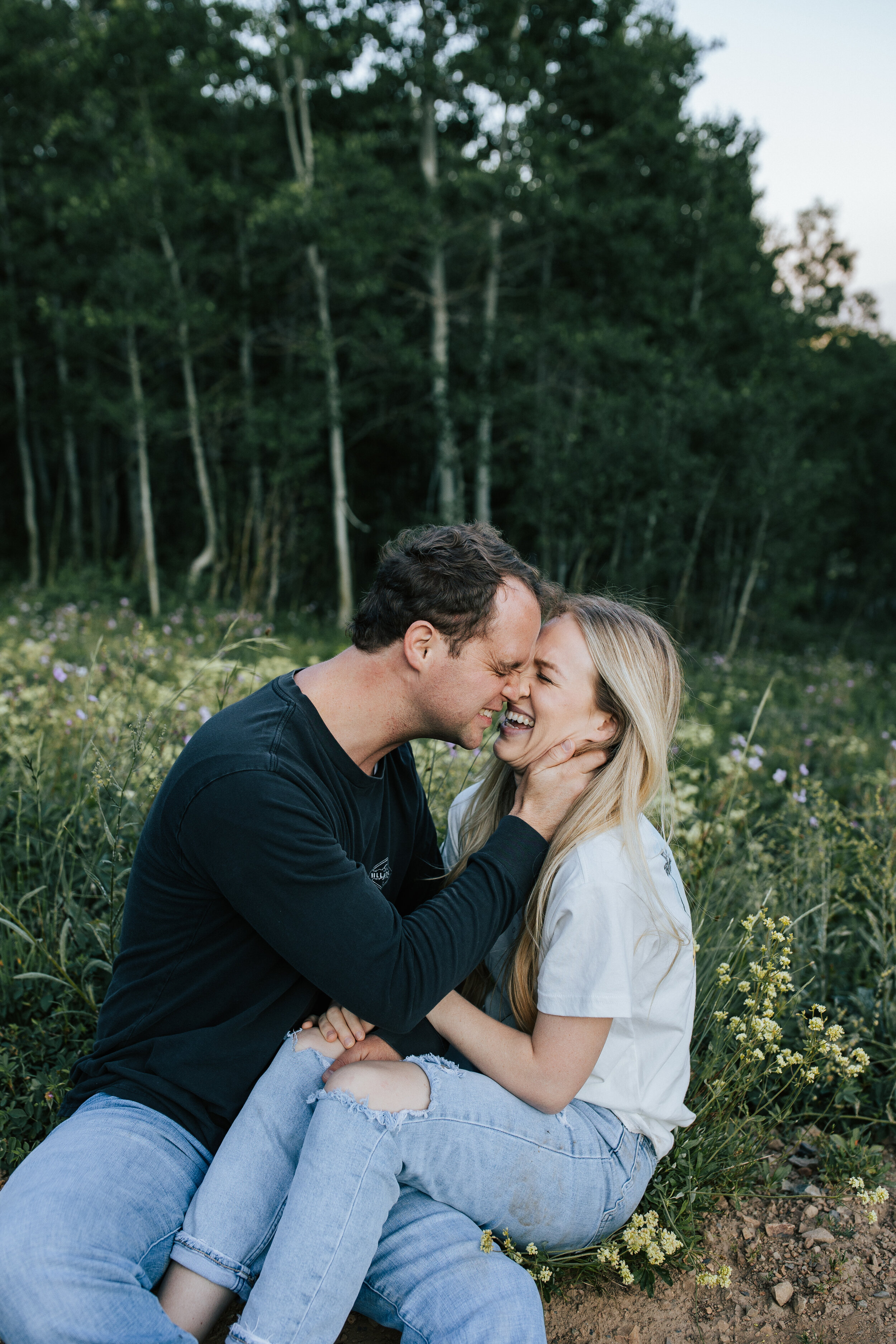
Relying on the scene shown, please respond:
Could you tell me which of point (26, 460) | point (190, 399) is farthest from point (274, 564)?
point (26, 460)

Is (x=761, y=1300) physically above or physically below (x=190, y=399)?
below

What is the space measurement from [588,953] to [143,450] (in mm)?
14295

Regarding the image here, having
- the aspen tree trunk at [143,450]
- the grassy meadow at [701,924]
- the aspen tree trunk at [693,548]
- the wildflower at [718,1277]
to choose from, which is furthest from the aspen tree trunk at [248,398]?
the wildflower at [718,1277]

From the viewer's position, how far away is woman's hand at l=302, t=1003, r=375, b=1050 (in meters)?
1.96

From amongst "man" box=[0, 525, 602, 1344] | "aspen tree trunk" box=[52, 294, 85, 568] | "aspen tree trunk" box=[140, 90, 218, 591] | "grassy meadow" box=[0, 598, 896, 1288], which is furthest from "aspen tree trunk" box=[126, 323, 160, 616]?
"man" box=[0, 525, 602, 1344]

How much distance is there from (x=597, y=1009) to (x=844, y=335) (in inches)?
1180

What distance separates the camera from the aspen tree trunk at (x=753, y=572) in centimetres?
1515

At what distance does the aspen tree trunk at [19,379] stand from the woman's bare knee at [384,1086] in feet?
50.7

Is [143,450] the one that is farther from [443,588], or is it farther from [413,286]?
[443,588]

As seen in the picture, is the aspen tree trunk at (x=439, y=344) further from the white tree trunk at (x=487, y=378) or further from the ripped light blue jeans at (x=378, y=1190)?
the ripped light blue jeans at (x=378, y=1190)

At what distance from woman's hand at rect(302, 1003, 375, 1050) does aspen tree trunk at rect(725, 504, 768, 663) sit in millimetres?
13322

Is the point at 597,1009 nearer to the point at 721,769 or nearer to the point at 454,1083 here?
the point at 454,1083

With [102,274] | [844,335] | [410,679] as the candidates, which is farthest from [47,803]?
[844,335]

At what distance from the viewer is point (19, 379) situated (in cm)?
1830
